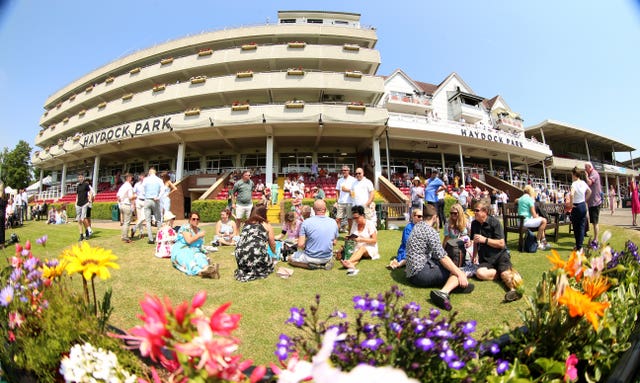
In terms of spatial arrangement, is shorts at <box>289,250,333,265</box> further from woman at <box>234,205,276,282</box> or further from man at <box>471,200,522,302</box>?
man at <box>471,200,522,302</box>

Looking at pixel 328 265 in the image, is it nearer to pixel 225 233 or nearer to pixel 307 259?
pixel 307 259

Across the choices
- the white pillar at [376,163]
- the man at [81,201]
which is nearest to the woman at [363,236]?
the man at [81,201]

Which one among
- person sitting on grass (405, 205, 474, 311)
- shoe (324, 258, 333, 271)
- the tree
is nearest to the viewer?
person sitting on grass (405, 205, 474, 311)

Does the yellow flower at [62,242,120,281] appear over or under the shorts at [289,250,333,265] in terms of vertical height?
over

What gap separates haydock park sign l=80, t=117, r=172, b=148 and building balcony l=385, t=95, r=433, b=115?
1834 centimetres

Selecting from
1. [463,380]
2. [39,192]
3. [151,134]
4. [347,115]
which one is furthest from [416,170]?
[39,192]

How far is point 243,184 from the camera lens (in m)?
7.96

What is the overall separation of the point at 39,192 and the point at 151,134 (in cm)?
2300

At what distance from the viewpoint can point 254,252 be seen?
15.5 ft

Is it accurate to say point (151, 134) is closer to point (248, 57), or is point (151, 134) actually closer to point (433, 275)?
point (248, 57)

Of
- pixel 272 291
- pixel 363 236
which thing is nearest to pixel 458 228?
pixel 363 236

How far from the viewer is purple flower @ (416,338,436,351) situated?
116cm

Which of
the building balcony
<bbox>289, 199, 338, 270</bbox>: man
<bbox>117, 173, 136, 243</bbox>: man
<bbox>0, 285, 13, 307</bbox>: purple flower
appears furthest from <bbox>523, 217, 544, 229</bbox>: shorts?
the building balcony

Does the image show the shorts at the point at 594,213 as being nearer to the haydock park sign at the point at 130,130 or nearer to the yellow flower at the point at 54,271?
the yellow flower at the point at 54,271
